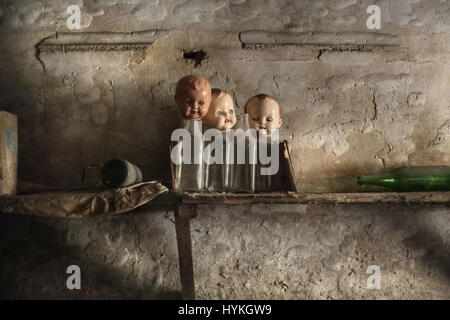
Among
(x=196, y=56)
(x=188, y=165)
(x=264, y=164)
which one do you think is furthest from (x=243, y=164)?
(x=196, y=56)

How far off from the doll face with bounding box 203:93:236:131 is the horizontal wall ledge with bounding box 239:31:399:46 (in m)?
0.37

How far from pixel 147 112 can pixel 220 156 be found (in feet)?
1.41

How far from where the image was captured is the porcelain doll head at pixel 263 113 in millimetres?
1436

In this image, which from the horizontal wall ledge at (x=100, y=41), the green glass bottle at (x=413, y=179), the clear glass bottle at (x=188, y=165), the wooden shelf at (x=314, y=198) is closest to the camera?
the wooden shelf at (x=314, y=198)

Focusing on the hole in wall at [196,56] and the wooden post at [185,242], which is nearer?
the wooden post at [185,242]

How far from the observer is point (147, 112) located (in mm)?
1619

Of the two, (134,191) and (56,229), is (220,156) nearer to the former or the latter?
(134,191)

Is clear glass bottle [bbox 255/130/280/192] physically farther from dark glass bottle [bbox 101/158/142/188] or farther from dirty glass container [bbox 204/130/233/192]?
dark glass bottle [bbox 101/158/142/188]

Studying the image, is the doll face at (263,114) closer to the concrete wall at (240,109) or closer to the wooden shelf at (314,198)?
the concrete wall at (240,109)

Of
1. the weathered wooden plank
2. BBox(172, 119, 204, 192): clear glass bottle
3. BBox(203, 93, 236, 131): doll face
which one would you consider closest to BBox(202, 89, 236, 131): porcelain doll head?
BBox(203, 93, 236, 131): doll face

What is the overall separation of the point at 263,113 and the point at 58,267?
1005mm

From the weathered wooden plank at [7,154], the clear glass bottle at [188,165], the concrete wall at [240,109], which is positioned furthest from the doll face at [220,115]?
the weathered wooden plank at [7,154]

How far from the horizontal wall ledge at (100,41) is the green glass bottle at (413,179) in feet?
3.39

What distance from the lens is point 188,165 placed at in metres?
1.34
